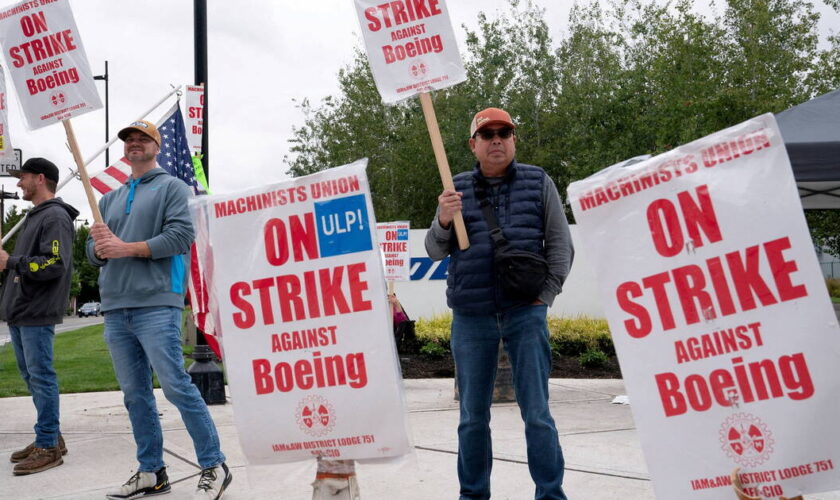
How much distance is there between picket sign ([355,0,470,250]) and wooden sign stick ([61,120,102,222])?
159 centimetres

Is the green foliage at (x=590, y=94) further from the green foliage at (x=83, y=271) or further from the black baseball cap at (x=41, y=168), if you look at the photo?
the green foliage at (x=83, y=271)

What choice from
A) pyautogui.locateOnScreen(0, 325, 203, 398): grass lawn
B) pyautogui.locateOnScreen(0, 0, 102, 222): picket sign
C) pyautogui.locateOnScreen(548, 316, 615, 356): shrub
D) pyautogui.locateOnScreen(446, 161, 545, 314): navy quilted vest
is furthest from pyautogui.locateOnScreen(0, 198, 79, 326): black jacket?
pyautogui.locateOnScreen(548, 316, 615, 356): shrub

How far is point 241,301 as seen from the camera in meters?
3.34

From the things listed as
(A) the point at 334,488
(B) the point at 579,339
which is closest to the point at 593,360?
(B) the point at 579,339

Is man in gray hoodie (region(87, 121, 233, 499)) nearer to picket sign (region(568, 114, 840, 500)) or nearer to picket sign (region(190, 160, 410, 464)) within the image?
picket sign (region(190, 160, 410, 464))

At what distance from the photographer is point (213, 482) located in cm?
430

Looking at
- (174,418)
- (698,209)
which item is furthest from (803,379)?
(174,418)

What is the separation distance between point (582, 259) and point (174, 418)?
→ 9720 mm

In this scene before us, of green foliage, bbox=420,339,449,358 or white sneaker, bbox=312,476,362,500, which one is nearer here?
white sneaker, bbox=312,476,362,500

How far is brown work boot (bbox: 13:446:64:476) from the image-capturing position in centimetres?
507

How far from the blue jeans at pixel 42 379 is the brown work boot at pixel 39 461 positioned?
44mm

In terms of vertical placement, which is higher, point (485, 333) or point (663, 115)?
point (663, 115)

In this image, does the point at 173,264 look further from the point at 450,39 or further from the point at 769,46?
the point at 769,46

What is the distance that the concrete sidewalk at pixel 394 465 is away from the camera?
176 inches
